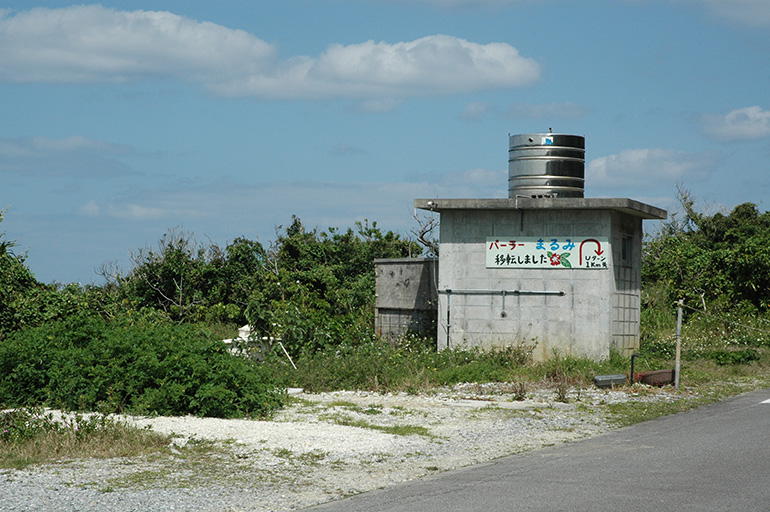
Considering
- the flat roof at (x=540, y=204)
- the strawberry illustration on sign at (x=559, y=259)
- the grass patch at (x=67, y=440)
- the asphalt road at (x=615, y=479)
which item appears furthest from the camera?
the strawberry illustration on sign at (x=559, y=259)

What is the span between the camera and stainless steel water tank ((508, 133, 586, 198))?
20328mm

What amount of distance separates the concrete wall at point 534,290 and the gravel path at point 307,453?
3.72 metres

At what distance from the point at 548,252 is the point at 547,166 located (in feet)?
8.86

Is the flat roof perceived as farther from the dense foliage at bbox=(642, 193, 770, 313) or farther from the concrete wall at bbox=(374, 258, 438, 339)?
the dense foliage at bbox=(642, 193, 770, 313)

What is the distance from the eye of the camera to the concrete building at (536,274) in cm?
1833

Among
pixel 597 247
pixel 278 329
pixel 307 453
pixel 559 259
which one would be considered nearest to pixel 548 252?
pixel 559 259

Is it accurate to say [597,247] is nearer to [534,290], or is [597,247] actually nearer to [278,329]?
[534,290]

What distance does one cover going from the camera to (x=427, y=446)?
34.1ft

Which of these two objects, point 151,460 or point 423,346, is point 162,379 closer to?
point 151,460

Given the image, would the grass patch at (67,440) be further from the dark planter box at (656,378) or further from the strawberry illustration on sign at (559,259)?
the strawberry illustration on sign at (559,259)

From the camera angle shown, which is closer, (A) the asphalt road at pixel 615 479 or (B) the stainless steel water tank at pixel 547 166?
(A) the asphalt road at pixel 615 479

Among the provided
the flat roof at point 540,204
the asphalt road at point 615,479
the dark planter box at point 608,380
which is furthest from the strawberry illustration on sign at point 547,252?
the asphalt road at point 615,479

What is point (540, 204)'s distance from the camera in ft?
60.7

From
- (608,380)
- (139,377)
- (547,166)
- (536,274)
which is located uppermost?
(547,166)
